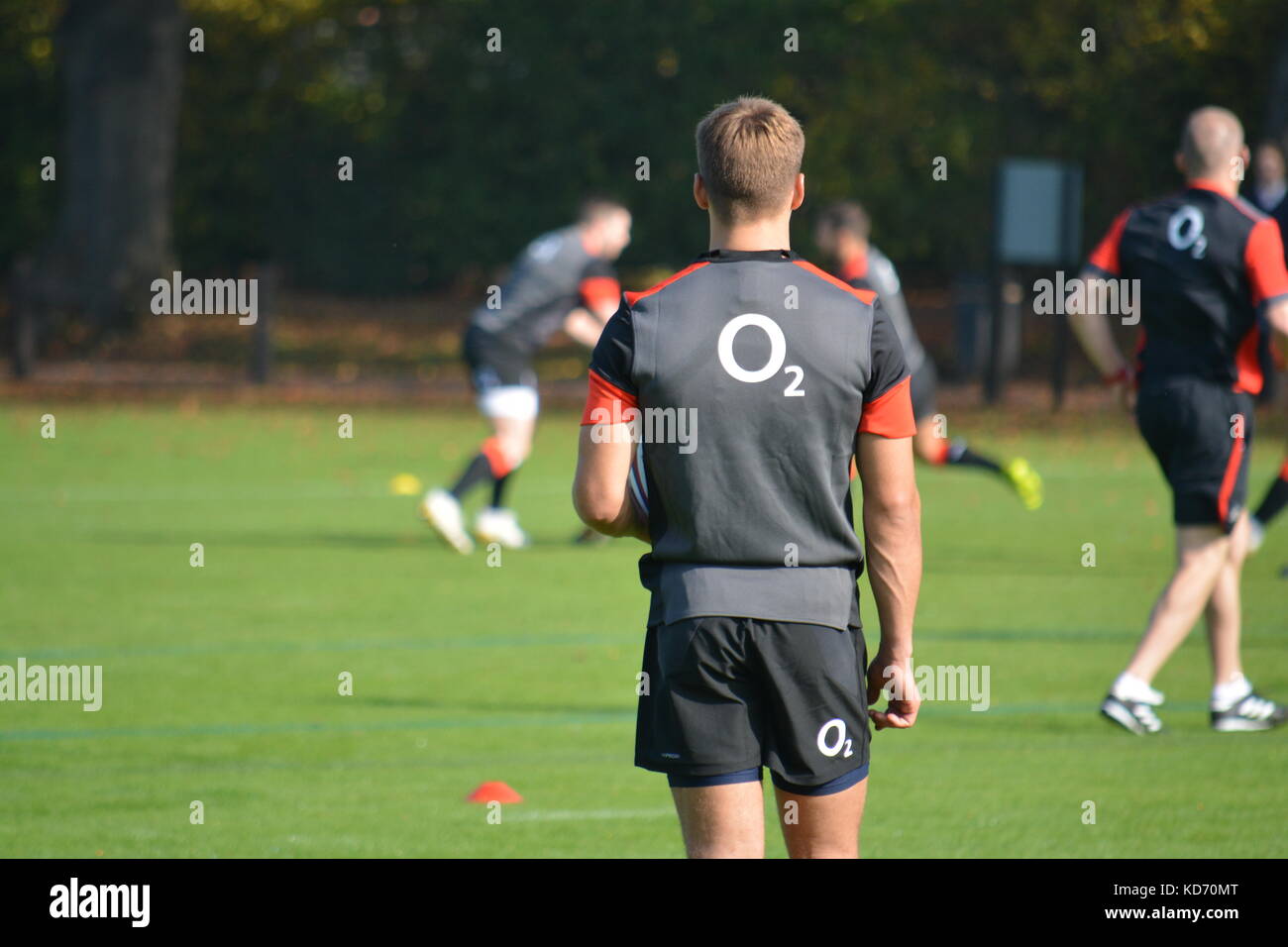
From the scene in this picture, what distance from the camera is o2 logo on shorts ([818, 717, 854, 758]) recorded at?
13.6 feet

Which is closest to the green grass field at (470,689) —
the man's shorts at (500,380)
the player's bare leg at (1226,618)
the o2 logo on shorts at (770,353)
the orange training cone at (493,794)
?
the orange training cone at (493,794)

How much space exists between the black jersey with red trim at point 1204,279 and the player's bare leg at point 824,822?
3947 millimetres

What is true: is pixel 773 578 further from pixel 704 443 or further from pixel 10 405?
pixel 10 405

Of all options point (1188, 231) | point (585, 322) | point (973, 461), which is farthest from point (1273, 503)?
point (585, 322)

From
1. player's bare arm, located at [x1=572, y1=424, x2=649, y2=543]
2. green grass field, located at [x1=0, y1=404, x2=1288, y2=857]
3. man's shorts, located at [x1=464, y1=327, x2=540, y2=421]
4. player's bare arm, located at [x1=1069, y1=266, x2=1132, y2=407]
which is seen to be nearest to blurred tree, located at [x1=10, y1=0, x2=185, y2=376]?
green grass field, located at [x1=0, y1=404, x2=1288, y2=857]

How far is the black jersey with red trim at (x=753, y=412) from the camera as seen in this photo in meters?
4.06

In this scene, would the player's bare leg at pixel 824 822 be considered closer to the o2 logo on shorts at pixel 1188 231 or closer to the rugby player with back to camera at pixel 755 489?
the rugby player with back to camera at pixel 755 489

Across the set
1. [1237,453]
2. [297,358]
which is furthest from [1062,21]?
Result: [1237,453]

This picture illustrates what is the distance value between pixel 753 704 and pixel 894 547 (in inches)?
16.5

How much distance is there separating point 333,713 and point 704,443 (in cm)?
445

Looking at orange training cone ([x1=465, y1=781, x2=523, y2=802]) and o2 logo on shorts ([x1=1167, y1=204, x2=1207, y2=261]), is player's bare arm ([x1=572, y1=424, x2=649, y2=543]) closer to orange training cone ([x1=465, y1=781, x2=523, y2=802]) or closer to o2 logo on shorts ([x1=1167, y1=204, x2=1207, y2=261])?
orange training cone ([x1=465, y1=781, x2=523, y2=802])

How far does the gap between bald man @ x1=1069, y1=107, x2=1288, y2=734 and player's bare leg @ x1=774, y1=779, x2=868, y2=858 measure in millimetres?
3632

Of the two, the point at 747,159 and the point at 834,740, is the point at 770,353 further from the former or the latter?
the point at 834,740

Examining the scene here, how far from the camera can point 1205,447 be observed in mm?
7695
